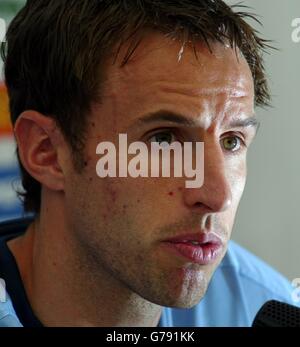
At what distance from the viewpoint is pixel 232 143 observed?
758 millimetres

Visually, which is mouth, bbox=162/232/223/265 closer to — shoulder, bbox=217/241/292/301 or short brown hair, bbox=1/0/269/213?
short brown hair, bbox=1/0/269/213

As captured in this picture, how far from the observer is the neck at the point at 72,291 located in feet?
2.64

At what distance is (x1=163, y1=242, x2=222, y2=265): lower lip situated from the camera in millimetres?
695

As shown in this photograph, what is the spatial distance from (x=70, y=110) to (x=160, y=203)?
0.18 meters

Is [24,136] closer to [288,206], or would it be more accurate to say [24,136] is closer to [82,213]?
[82,213]

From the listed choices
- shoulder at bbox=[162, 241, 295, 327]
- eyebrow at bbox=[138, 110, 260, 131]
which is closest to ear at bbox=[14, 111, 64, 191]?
eyebrow at bbox=[138, 110, 260, 131]

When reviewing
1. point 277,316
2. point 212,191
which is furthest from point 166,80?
point 277,316

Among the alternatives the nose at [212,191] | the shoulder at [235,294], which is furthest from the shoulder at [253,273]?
the nose at [212,191]

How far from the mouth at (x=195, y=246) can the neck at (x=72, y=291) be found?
0.14 meters

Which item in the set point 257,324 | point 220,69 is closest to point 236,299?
point 257,324

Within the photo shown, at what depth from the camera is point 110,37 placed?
74 centimetres

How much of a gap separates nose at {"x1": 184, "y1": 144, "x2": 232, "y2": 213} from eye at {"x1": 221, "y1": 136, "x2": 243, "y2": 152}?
0.05 m

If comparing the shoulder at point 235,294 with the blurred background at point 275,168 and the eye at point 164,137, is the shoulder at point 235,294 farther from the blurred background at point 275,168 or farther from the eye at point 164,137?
the eye at point 164,137

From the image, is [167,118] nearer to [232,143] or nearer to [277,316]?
[232,143]
